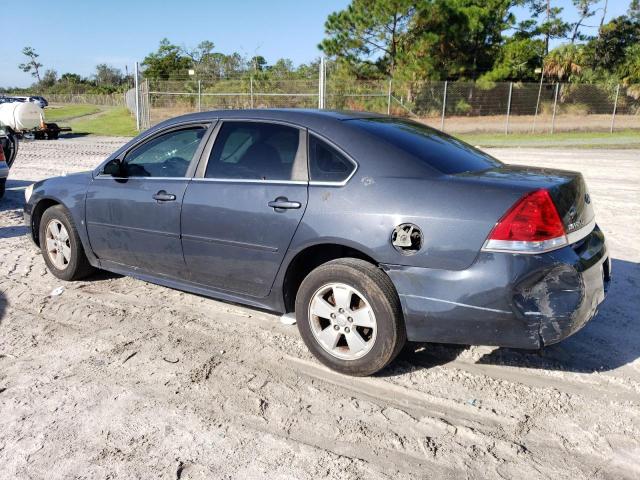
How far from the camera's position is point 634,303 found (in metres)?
4.70

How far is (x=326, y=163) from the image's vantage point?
3662 mm

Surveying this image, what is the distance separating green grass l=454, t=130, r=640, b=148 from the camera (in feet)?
70.8

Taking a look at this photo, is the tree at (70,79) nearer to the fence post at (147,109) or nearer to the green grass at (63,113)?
the green grass at (63,113)

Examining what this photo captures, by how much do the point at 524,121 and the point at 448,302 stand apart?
27.1 m

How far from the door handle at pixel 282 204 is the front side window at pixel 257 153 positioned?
17cm

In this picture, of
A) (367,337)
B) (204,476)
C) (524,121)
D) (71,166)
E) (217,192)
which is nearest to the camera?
(204,476)

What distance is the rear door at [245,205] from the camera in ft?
12.3

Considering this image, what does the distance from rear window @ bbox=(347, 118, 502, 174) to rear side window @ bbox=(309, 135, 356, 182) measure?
11.6 inches

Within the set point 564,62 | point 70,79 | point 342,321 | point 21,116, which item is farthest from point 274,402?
point 70,79

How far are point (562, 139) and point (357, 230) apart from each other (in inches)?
957

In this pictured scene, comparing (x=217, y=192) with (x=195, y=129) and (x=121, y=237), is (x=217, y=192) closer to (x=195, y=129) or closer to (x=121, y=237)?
(x=195, y=129)

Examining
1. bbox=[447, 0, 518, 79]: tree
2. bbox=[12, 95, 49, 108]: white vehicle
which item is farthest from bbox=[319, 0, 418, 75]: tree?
bbox=[12, 95, 49, 108]: white vehicle

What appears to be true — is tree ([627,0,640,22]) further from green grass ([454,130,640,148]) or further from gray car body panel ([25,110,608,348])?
gray car body panel ([25,110,608,348])

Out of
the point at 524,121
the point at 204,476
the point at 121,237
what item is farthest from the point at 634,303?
the point at 524,121
